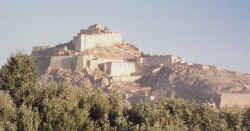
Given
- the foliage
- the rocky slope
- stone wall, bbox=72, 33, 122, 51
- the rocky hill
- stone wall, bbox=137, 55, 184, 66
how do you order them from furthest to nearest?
stone wall, bbox=72, 33, 122, 51 → stone wall, bbox=137, 55, 184, 66 → the rocky slope → the rocky hill → the foliage

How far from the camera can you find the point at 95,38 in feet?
242

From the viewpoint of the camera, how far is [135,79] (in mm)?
64625

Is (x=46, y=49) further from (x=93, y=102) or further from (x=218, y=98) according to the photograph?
(x=93, y=102)

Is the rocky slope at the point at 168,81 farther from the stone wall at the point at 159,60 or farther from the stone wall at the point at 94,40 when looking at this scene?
the stone wall at the point at 94,40

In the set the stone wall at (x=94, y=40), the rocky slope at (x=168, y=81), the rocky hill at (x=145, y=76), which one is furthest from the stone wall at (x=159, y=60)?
the stone wall at (x=94, y=40)

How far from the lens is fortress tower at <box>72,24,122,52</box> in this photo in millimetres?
71188

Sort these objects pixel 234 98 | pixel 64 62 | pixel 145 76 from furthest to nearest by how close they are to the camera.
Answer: pixel 145 76, pixel 64 62, pixel 234 98

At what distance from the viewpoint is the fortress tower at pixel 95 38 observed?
71.2 metres

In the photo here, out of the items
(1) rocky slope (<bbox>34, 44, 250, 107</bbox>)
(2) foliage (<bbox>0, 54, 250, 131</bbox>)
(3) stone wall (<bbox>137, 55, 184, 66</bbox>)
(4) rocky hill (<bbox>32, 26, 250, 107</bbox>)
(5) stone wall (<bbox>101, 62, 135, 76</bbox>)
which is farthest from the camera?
(3) stone wall (<bbox>137, 55, 184, 66</bbox>)

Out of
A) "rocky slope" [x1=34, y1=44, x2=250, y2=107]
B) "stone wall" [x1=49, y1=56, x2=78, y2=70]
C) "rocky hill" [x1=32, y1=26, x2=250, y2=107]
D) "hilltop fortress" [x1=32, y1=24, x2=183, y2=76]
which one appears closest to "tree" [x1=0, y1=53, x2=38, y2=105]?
"rocky slope" [x1=34, y1=44, x2=250, y2=107]

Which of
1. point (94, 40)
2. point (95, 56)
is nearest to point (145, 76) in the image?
point (95, 56)

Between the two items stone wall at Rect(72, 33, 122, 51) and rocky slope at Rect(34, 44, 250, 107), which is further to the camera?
stone wall at Rect(72, 33, 122, 51)

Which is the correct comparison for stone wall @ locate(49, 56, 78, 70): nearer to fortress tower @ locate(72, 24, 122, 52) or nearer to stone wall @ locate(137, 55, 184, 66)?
fortress tower @ locate(72, 24, 122, 52)

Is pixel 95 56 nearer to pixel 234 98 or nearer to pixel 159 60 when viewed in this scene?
pixel 159 60
